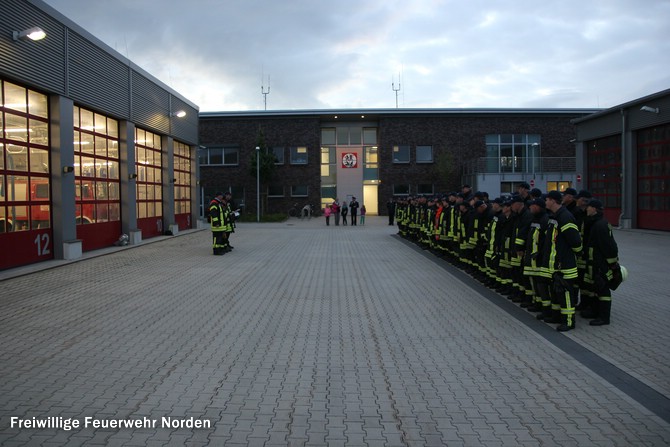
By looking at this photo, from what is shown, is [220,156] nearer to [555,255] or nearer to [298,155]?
[298,155]

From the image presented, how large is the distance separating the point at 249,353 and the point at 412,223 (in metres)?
16.5

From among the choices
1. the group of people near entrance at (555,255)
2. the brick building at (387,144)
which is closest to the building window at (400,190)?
the brick building at (387,144)

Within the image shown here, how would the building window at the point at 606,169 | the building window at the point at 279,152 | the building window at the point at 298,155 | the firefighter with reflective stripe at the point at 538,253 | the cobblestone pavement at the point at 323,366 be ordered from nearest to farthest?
the cobblestone pavement at the point at 323,366, the firefighter with reflective stripe at the point at 538,253, the building window at the point at 606,169, the building window at the point at 279,152, the building window at the point at 298,155

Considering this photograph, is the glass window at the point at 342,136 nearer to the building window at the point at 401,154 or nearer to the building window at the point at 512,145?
the building window at the point at 401,154

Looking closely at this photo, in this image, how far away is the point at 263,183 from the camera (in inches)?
1848

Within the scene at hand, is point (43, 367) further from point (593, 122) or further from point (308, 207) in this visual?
point (308, 207)

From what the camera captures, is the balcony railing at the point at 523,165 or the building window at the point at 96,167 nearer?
the building window at the point at 96,167

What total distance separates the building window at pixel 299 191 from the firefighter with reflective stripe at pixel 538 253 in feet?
131

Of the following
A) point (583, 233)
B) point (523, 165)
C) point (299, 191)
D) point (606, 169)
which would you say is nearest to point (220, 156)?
point (299, 191)

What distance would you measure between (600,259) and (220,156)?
141 feet

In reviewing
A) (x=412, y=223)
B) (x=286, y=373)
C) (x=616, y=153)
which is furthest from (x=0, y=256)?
(x=616, y=153)

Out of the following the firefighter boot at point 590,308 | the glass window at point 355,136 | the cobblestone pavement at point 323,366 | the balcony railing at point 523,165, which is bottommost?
the cobblestone pavement at point 323,366

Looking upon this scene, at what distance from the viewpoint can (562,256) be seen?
25.2 ft

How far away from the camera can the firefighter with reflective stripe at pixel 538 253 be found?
8.20m
